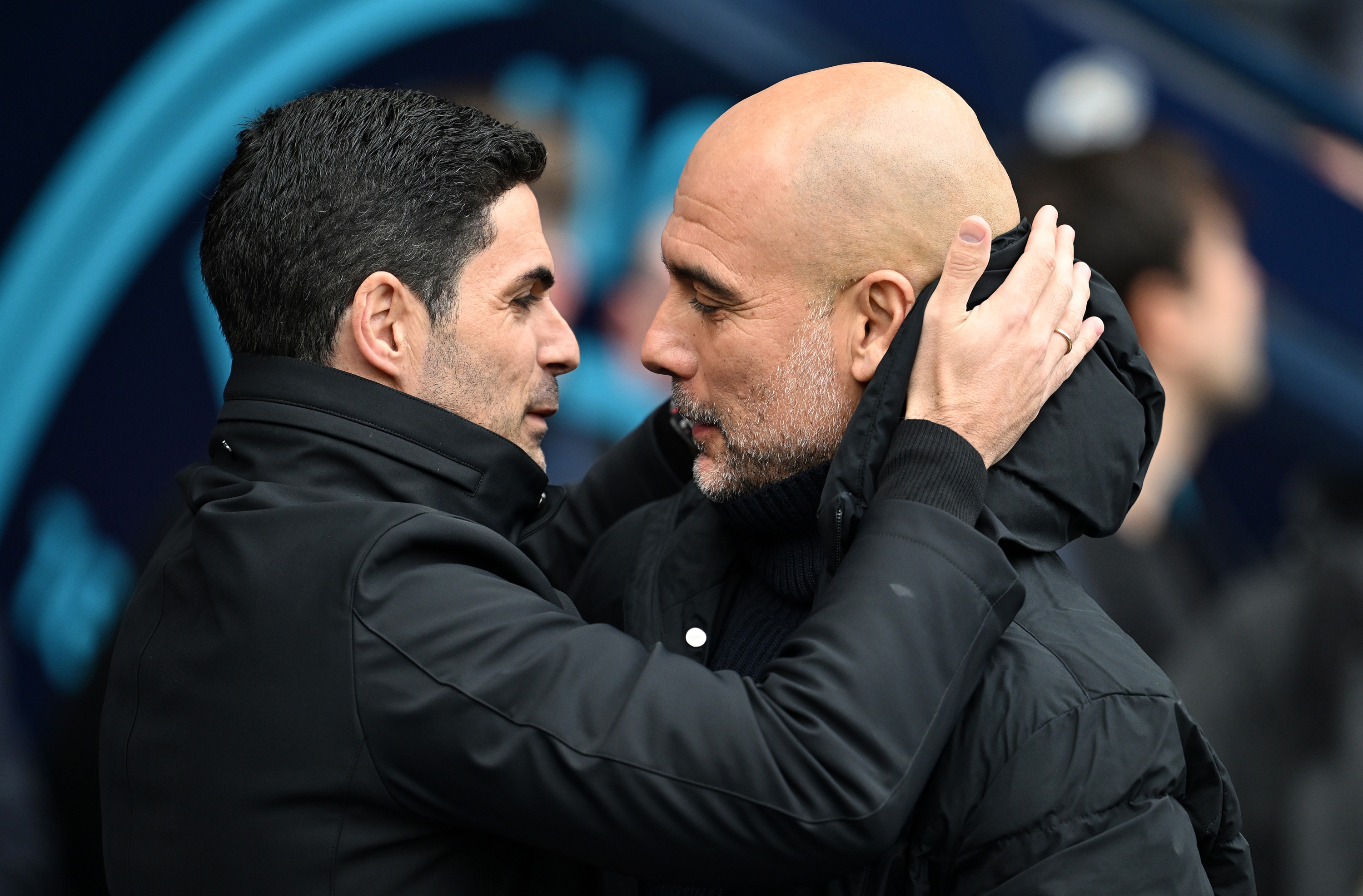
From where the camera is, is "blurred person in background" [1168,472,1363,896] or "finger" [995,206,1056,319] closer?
"finger" [995,206,1056,319]

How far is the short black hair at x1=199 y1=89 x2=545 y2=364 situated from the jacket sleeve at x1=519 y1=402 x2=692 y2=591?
0.64m

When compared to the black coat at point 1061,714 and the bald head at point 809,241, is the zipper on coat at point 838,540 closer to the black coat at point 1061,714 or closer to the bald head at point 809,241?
the black coat at point 1061,714

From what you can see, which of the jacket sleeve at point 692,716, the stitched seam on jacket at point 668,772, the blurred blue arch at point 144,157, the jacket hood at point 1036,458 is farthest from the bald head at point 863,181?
the blurred blue arch at point 144,157

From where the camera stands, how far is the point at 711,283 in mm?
1950

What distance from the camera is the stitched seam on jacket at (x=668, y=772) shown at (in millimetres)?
1494

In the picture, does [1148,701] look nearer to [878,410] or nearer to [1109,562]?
[878,410]

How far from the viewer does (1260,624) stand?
4.26 metres

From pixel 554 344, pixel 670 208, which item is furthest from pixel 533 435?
pixel 670 208

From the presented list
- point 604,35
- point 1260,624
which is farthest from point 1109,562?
point 604,35

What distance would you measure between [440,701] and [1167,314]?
3.04 metres

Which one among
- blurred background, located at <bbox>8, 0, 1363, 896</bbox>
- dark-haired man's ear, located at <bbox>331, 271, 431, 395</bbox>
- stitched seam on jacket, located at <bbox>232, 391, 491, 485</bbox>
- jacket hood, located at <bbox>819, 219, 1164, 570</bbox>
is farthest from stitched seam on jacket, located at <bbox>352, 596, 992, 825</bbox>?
blurred background, located at <bbox>8, 0, 1363, 896</bbox>

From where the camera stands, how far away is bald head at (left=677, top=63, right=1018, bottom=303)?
1854 millimetres

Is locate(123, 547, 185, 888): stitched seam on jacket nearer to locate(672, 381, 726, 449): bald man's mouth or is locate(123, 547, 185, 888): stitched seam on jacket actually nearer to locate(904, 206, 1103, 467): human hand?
locate(672, 381, 726, 449): bald man's mouth

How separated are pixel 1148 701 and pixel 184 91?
415 centimetres
